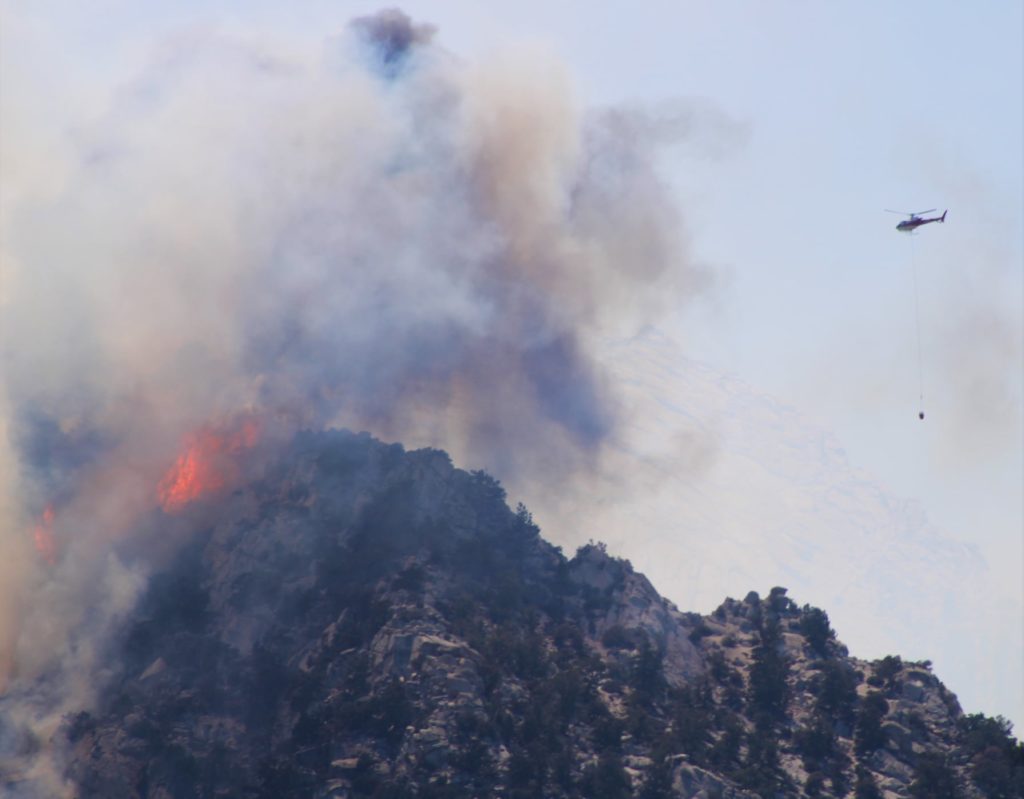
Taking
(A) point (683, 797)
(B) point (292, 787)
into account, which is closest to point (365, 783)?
(B) point (292, 787)

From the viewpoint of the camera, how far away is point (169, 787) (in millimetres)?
199125

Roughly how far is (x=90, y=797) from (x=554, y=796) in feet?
166

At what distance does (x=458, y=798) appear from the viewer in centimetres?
19700

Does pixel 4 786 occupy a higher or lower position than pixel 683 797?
lower

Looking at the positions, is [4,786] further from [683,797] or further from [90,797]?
[683,797]

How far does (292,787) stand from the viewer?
19875 cm

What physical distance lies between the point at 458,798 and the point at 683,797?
24.9m

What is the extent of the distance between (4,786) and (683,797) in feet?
245

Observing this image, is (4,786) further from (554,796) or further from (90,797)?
(554,796)

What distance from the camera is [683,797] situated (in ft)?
655

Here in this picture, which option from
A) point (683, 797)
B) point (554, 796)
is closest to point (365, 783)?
point (554, 796)

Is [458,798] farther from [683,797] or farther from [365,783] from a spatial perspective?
[683,797]

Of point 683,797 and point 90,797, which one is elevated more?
point 683,797

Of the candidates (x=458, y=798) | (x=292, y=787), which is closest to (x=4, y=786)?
(x=292, y=787)
